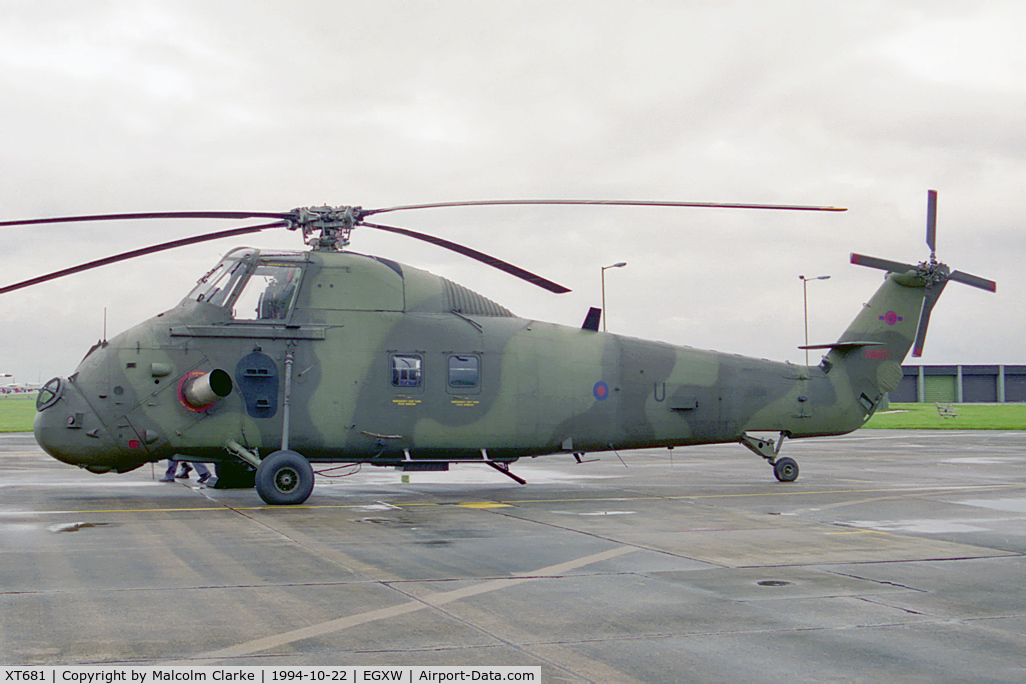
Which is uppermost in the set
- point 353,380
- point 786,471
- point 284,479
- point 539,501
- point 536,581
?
point 353,380

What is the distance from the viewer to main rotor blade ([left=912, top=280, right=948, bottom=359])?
20.8m

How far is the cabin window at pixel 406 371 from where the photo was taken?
1648 centimetres

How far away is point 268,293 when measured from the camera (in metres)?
16.2

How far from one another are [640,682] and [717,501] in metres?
11.2

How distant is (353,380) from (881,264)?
475 inches

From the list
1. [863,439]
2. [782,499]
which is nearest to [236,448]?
[782,499]

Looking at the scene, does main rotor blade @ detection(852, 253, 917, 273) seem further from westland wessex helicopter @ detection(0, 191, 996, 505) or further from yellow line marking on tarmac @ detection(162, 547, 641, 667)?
yellow line marking on tarmac @ detection(162, 547, 641, 667)

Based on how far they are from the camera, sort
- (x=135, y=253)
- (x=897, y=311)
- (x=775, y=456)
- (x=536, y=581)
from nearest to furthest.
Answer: (x=536, y=581)
(x=135, y=253)
(x=775, y=456)
(x=897, y=311)

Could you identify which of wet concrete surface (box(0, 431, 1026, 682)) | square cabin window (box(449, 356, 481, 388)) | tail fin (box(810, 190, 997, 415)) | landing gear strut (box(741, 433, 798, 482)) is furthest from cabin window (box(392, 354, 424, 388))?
tail fin (box(810, 190, 997, 415))

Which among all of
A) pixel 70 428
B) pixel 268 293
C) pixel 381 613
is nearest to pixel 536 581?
pixel 381 613

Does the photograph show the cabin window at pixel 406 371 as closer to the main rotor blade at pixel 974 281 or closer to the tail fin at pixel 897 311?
the tail fin at pixel 897 311

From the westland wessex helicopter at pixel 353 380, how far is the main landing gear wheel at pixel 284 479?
0.9 inches
